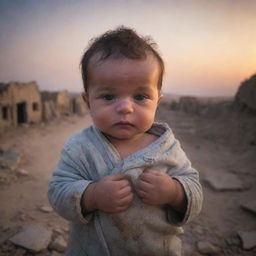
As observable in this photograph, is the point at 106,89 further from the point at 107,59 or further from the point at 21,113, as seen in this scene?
the point at 21,113

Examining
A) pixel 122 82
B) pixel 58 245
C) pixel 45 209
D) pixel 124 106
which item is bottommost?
pixel 45 209

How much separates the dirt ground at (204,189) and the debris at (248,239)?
7 cm

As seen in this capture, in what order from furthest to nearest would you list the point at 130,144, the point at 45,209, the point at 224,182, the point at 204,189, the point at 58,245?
the point at 224,182 < the point at 204,189 < the point at 45,209 < the point at 58,245 < the point at 130,144

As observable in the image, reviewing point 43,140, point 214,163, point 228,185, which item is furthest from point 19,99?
point 228,185

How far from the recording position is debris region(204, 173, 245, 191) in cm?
488

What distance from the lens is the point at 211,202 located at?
442cm

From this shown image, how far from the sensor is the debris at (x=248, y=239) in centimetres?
318

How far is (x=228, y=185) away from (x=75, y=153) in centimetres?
418

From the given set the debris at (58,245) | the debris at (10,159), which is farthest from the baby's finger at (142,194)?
the debris at (10,159)

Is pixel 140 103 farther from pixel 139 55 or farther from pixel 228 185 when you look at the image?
pixel 228 185

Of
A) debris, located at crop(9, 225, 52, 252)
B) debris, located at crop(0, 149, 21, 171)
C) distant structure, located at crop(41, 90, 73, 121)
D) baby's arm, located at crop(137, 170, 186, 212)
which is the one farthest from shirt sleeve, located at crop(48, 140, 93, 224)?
distant structure, located at crop(41, 90, 73, 121)

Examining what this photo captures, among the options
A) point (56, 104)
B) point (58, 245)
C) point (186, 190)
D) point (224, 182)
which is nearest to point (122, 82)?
point (186, 190)

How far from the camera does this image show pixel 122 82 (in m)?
1.45

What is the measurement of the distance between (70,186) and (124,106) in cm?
57
